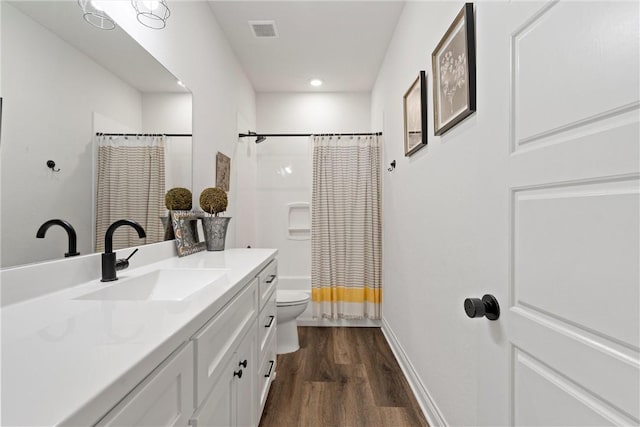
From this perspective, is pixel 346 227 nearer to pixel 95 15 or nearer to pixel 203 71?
pixel 203 71

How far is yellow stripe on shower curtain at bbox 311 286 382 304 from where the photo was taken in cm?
318

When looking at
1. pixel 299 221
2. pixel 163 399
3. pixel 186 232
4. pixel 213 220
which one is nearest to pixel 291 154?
pixel 299 221

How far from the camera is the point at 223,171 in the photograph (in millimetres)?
2500

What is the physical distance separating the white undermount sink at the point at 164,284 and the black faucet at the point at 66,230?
0.16 metres

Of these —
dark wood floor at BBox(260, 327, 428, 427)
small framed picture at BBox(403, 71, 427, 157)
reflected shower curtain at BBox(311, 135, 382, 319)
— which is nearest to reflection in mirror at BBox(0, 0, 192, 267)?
dark wood floor at BBox(260, 327, 428, 427)

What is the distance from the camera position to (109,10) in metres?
1.22

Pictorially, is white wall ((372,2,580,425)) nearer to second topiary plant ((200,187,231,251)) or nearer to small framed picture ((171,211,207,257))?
second topiary plant ((200,187,231,251))

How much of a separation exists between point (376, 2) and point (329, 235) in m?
2.00

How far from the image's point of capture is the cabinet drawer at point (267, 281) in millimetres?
1605

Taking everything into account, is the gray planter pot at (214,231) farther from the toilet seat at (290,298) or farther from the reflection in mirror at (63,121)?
the toilet seat at (290,298)

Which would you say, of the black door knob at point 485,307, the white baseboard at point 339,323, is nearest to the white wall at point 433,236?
the black door knob at point 485,307

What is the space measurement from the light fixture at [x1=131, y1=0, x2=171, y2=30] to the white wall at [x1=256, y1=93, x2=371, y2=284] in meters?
2.09

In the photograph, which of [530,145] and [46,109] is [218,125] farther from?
[530,145]

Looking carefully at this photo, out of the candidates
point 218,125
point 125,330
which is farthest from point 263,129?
point 125,330
